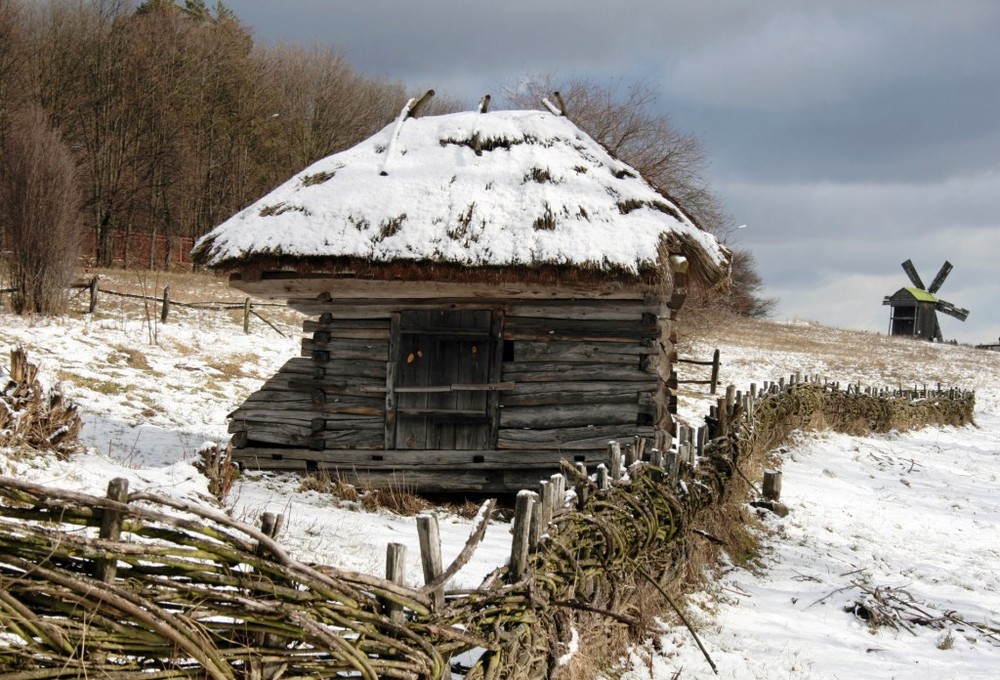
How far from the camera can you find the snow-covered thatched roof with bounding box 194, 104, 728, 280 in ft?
24.8

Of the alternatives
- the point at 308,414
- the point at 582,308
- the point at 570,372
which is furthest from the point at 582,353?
the point at 308,414

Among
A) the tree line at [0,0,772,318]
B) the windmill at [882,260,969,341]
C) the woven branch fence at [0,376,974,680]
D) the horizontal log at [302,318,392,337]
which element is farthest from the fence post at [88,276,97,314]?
the windmill at [882,260,969,341]

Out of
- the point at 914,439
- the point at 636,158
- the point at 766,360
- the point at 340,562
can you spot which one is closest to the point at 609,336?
the point at 340,562

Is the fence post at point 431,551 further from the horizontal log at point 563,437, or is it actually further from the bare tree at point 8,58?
the bare tree at point 8,58

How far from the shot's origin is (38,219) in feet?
55.5

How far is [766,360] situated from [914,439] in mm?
13482

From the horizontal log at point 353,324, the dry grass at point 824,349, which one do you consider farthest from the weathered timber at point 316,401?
the dry grass at point 824,349

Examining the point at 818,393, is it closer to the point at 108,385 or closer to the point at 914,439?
the point at 914,439

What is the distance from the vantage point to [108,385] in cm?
1229

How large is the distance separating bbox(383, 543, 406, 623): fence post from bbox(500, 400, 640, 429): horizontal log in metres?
5.69

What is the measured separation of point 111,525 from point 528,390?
6138mm

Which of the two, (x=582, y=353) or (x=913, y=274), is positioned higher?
(x=913, y=274)

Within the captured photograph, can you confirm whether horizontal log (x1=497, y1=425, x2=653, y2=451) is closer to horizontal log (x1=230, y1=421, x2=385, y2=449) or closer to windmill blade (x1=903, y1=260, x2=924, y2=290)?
horizontal log (x1=230, y1=421, x2=385, y2=449)

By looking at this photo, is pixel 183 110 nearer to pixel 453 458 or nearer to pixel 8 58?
pixel 8 58
